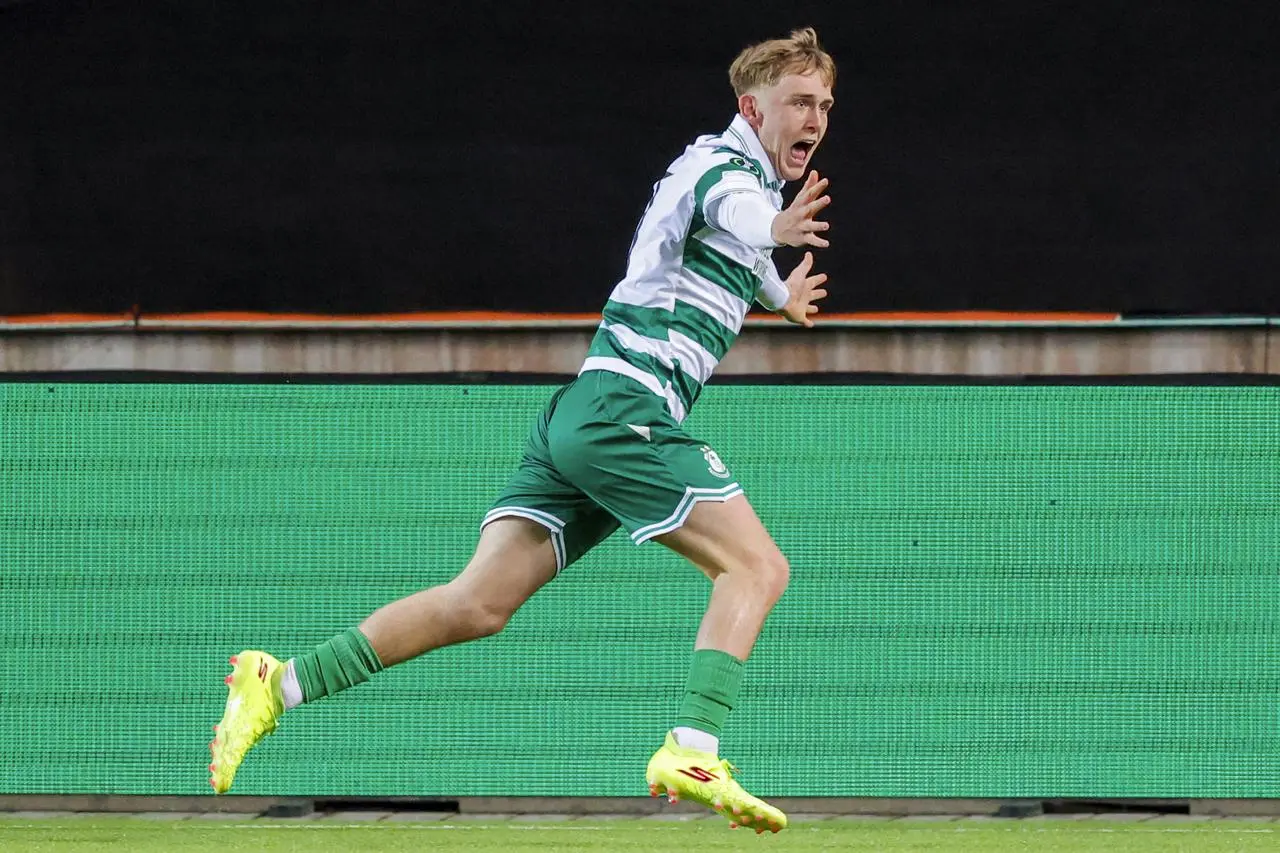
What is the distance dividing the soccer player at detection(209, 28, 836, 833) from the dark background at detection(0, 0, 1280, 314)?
395 cm

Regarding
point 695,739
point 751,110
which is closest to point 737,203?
point 751,110

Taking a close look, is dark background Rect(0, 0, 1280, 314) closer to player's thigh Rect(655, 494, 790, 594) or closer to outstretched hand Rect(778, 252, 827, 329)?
outstretched hand Rect(778, 252, 827, 329)

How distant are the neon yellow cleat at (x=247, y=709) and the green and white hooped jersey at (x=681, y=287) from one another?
111 cm

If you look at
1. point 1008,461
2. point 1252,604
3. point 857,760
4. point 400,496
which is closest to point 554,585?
point 400,496

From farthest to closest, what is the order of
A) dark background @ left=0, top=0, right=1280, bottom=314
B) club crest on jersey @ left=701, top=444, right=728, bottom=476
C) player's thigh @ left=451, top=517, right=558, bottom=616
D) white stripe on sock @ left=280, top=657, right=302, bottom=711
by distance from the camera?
dark background @ left=0, top=0, right=1280, bottom=314 < white stripe on sock @ left=280, top=657, right=302, bottom=711 < player's thigh @ left=451, top=517, right=558, bottom=616 < club crest on jersey @ left=701, top=444, right=728, bottom=476

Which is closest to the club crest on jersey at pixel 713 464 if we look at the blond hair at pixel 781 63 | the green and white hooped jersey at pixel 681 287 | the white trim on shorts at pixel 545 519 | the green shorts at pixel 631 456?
the green shorts at pixel 631 456

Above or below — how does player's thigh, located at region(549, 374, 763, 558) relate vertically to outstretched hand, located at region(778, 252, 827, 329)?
below

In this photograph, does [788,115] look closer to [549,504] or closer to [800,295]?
[800,295]

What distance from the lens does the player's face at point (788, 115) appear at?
4406mm

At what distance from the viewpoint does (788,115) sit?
173 inches

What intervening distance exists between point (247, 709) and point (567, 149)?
457 centimetres

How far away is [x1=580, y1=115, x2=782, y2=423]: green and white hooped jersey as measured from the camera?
433 centimetres

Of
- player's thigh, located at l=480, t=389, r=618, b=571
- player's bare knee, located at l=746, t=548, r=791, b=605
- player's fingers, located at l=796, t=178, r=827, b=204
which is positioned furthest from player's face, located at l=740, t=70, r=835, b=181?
player's bare knee, located at l=746, t=548, r=791, b=605

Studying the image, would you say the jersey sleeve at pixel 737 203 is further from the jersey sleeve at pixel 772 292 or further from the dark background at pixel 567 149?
the dark background at pixel 567 149
